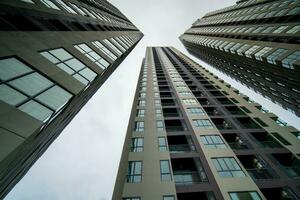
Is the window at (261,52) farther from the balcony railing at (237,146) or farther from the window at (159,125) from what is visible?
the window at (159,125)

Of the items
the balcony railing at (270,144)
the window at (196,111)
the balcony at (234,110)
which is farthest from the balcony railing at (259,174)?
the balcony at (234,110)

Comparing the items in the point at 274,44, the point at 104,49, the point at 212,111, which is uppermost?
the point at 274,44

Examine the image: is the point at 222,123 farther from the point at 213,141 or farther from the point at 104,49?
the point at 104,49

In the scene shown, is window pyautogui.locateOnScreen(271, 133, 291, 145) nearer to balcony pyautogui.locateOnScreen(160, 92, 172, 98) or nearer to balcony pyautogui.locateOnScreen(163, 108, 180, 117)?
balcony pyautogui.locateOnScreen(163, 108, 180, 117)

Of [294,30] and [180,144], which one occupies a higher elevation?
[294,30]

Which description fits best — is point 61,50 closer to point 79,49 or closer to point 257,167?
point 79,49

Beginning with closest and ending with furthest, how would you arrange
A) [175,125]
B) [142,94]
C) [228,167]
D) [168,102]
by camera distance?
[228,167] < [175,125] < [168,102] < [142,94]

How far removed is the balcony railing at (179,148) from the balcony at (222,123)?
27.3ft

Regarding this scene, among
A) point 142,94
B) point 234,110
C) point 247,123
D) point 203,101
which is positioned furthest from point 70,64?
point 203,101

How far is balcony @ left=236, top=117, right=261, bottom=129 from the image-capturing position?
33.8 metres

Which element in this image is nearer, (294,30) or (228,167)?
(228,167)

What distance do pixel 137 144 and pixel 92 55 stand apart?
12.8 metres

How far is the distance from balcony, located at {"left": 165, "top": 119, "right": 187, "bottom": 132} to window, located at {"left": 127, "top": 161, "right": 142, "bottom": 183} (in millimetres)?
9735

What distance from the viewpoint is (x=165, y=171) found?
908 inches
